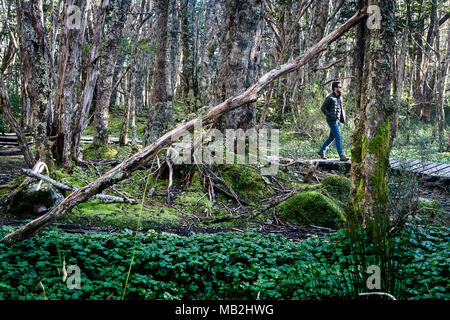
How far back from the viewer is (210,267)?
11.7 feet

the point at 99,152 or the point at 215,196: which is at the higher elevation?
the point at 99,152

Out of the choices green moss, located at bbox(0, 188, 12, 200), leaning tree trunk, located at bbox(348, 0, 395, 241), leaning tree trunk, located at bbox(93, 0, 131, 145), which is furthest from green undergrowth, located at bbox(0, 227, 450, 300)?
leaning tree trunk, located at bbox(93, 0, 131, 145)

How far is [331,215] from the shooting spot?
6.09 metres

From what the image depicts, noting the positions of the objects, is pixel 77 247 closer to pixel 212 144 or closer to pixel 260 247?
pixel 260 247

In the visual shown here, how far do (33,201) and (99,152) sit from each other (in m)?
4.72

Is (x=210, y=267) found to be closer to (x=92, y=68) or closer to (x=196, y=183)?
(x=196, y=183)

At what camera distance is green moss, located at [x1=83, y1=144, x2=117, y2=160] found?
956 cm

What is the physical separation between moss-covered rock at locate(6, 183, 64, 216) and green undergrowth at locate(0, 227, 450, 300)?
113cm

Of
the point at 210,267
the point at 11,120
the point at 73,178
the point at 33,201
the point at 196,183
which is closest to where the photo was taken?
the point at 210,267

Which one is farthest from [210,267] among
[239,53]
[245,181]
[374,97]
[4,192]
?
[239,53]

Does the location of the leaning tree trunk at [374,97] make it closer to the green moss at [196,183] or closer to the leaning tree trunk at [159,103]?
the green moss at [196,183]
